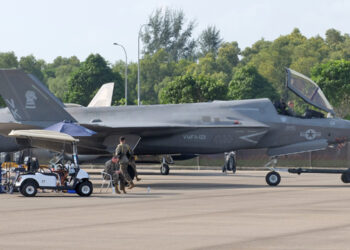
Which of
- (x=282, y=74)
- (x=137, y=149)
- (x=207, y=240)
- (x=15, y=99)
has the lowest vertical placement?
(x=207, y=240)

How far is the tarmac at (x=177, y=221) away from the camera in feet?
37.4

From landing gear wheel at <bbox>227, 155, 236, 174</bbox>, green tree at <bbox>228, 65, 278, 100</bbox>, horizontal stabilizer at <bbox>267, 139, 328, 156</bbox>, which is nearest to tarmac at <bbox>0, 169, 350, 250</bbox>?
horizontal stabilizer at <bbox>267, 139, 328, 156</bbox>

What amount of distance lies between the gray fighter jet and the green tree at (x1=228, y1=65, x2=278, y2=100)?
272 ft

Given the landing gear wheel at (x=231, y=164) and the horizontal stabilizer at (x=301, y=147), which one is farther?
the landing gear wheel at (x=231, y=164)

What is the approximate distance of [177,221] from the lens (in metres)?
14.5

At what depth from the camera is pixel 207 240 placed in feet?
38.3

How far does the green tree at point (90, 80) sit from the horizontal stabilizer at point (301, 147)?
79.3 metres

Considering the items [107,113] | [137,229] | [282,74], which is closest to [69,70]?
[282,74]

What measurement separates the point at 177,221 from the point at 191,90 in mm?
70363

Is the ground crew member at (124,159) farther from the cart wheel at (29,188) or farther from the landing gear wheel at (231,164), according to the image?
the landing gear wheel at (231,164)

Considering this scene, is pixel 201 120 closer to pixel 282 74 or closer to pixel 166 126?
pixel 166 126

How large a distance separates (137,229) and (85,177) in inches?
370

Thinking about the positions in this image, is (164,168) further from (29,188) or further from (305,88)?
(29,188)

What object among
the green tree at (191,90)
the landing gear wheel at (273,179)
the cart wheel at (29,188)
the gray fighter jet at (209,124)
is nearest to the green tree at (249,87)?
the green tree at (191,90)
